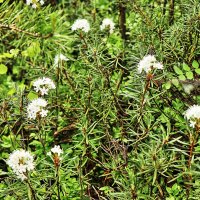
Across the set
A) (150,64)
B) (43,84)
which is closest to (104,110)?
(43,84)

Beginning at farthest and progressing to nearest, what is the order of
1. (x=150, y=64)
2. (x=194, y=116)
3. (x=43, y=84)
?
(x=43, y=84) → (x=150, y=64) → (x=194, y=116)

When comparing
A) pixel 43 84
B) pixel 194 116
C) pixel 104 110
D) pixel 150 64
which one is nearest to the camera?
pixel 194 116

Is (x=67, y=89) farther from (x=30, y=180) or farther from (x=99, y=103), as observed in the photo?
(x=30, y=180)

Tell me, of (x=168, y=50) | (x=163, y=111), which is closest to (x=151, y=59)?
(x=163, y=111)

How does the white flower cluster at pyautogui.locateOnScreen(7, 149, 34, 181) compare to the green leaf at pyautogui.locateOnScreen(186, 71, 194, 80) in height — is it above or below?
Result: below

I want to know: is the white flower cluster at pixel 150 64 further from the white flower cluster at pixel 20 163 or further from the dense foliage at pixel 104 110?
the white flower cluster at pixel 20 163

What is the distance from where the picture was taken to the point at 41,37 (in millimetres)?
1958

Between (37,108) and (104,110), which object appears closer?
(37,108)

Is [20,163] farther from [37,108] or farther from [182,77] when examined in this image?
[182,77]

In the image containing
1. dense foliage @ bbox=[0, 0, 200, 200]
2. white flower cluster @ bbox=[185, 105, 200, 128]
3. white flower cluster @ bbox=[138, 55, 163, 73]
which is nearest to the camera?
white flower cluster @ bbox=[185, 105, 200, 128]

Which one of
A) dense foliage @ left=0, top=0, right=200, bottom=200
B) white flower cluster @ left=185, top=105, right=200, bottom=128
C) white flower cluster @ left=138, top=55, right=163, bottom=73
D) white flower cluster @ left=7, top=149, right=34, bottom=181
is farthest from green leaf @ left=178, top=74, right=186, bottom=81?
white flower cluster @ left=7, top=149, right=34, bottom=181

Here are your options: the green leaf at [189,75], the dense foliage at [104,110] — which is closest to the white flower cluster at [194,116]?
the dense foliage at [104,110]

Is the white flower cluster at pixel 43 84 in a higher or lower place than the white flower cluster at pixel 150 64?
lower

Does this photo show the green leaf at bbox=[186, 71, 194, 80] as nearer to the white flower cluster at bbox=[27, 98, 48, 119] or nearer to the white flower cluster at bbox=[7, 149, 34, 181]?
the white flower cluster at bbox=[27, 98, 48, 119]
